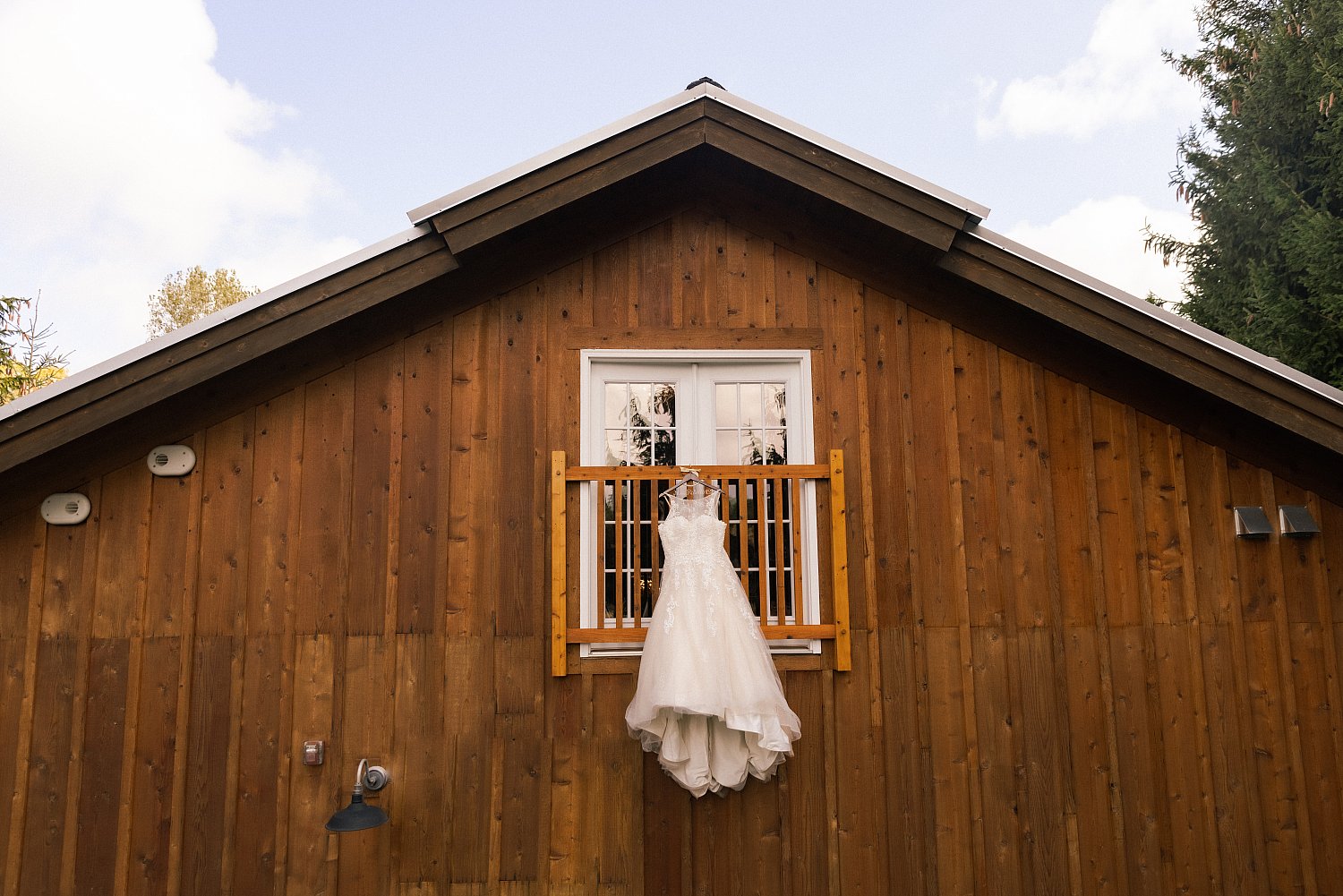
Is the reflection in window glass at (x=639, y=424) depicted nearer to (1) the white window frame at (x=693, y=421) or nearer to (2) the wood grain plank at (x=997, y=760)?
(1) the white window frame at (x=693, y=421)

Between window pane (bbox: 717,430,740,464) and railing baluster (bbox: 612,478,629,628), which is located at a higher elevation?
window pane (bbox: 717,430,740,464)

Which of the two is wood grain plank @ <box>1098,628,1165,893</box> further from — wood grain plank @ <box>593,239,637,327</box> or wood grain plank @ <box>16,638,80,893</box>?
wood grain plank @ <box>16,638,80,893</box>

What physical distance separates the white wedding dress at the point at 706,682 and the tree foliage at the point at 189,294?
19.9 metres

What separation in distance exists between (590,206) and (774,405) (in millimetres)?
1191

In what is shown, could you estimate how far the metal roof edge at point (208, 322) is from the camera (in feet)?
10.2

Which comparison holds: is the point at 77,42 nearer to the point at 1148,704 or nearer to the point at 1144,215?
the point at 1144,215

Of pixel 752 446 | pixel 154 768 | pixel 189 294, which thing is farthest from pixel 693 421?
pixel 189 294

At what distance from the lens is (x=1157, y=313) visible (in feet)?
11.1

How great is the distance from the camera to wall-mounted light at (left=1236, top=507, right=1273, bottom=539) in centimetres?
360

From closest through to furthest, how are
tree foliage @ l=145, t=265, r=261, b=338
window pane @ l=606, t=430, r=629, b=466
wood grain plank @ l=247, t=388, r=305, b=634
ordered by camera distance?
wood grain plank @ l=247, t=388, r=305, b=634 → window pane @ l=606, t=430, r=629, b=466 → tree foliage @ l=145, t=265, r=261, b=338

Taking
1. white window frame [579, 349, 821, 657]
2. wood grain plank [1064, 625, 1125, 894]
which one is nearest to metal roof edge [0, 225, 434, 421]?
white window frame [579, 349, 821, 657]

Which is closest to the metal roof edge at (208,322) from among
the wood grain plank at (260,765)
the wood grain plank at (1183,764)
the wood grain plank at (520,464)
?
the wood grain plank at (520,464)

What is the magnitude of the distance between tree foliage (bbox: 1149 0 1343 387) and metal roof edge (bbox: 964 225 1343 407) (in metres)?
5.04

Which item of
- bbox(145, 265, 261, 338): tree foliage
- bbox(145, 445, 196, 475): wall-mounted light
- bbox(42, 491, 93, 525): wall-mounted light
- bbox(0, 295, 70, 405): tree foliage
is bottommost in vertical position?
bbox(42, 491, 93, 525): wall-mounted light
